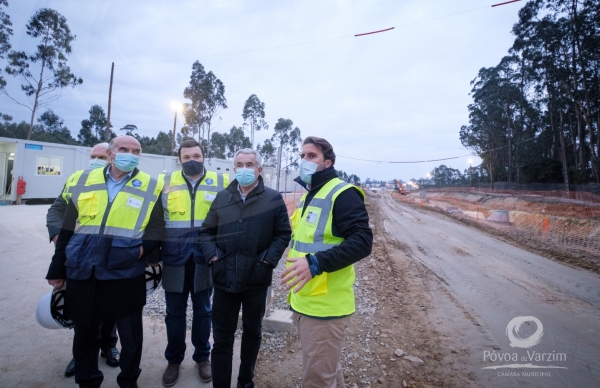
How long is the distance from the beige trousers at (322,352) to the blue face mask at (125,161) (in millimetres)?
1889

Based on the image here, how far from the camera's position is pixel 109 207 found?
2227mm

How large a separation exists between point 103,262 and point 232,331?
1089 mm

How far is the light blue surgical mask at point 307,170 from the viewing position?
215 centimetres

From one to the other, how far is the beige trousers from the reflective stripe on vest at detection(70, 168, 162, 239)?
5.06 feet

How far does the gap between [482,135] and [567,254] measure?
121 ft

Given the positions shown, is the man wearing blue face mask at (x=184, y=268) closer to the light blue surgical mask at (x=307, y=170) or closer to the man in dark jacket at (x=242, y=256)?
the man in dark jacket at (x=242, y=256)

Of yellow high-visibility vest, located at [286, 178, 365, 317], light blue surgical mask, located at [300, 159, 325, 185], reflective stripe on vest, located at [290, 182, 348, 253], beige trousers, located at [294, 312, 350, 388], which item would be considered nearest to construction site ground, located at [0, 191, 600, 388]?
beige trousers, located at [294, 312, 350, 388]

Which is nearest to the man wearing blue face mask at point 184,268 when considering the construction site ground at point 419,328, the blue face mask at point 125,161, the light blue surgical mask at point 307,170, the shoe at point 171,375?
the shoe at point 171,375

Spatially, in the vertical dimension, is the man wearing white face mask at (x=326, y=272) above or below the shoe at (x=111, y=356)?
above

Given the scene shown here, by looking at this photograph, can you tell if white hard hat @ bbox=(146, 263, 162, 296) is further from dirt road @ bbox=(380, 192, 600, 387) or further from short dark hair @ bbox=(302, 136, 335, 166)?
dirt road @ bbox=(380, 192, 600, 387)

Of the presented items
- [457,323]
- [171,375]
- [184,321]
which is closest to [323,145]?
[184,321]

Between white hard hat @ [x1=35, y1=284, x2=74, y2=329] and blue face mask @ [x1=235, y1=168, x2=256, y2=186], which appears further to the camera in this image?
blue face mask @ [x1=235, y1=168, x2=256, y2=186]

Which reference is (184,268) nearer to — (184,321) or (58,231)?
(184,321)

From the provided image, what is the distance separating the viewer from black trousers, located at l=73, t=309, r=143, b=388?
2.17m
